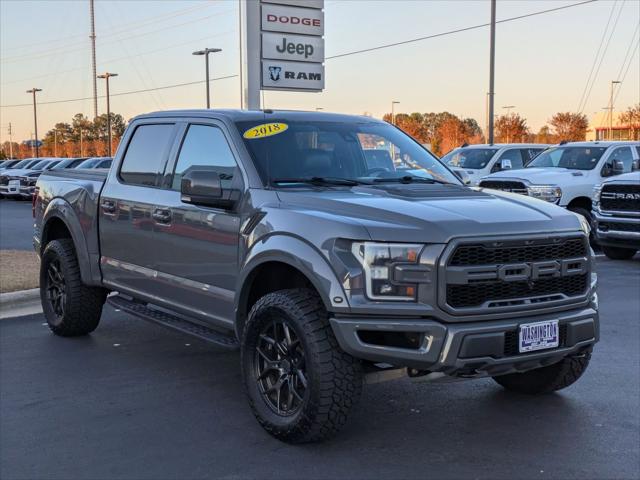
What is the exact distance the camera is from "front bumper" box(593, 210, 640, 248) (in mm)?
12344

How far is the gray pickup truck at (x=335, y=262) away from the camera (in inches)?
164

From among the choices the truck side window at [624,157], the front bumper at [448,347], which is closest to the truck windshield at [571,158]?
the truck side window at [624,157]

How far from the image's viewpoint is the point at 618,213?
41.3 feet

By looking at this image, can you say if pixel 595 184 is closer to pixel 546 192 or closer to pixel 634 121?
pixel 546 192

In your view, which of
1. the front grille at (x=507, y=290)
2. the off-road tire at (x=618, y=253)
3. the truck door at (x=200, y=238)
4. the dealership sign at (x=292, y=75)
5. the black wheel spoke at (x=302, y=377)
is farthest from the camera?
the dealership sign at (x=292, y=75)

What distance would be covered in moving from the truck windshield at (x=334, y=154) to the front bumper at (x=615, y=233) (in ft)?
24.3

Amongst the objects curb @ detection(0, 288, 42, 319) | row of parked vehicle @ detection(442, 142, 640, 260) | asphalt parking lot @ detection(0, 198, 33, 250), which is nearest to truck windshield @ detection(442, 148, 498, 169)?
row of parked vehicle @ detection(442, 142, 640, 260)

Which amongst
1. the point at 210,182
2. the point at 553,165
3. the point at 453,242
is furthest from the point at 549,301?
the point at 553,165

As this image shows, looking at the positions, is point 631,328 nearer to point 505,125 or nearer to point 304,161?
point 304,161

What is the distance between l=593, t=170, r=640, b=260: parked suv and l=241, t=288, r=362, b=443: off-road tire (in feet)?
30.1

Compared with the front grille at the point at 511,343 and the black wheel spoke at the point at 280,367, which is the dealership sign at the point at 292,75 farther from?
the front grille at the point at 511,343

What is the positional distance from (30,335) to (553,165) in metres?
11.1

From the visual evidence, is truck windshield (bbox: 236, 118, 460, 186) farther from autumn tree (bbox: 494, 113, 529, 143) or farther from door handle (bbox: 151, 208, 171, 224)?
autumn tree (bbox: 494, 113, 529, 143)

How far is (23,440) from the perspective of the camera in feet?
15.3
